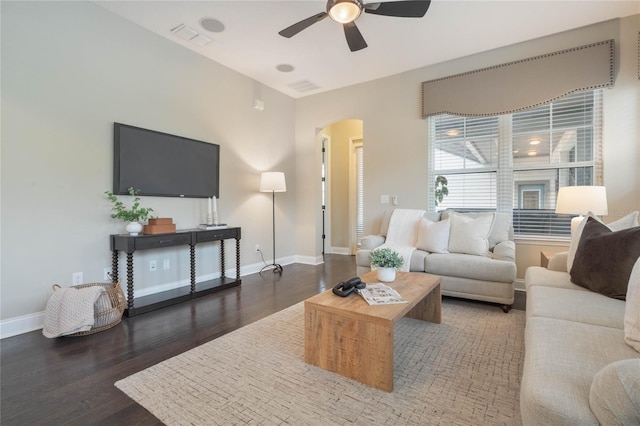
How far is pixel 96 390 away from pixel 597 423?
2.16 m

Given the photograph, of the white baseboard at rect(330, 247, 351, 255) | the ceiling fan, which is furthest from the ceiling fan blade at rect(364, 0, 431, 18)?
the white baseboard at rect(330, 247, 351, 255)

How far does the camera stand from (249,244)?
174 inches

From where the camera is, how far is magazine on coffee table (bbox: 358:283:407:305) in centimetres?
181

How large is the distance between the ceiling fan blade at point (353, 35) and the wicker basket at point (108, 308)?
9.90 ft

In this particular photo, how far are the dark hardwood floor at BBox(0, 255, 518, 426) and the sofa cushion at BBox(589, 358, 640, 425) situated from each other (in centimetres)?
168

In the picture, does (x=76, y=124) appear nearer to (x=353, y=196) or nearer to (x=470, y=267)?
(x=470, y=267)

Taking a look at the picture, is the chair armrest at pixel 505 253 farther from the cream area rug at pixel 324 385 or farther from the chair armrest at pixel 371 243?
the chair armrest at pixel 371 243

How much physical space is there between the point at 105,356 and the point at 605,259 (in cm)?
327

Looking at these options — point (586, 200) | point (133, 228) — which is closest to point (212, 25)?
point (133, 228)

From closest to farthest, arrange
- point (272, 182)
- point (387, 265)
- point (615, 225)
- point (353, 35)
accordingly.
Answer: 1. point (615, 225)
2. point (387, 265)
3. point (353, 35)
4. point (272, 182)

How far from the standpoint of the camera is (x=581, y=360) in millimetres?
1050

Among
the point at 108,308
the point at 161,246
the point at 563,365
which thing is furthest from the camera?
the point at 161,246

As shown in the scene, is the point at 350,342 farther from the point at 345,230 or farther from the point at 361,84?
the point at 345,230

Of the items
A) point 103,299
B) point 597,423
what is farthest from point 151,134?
point 597,423
